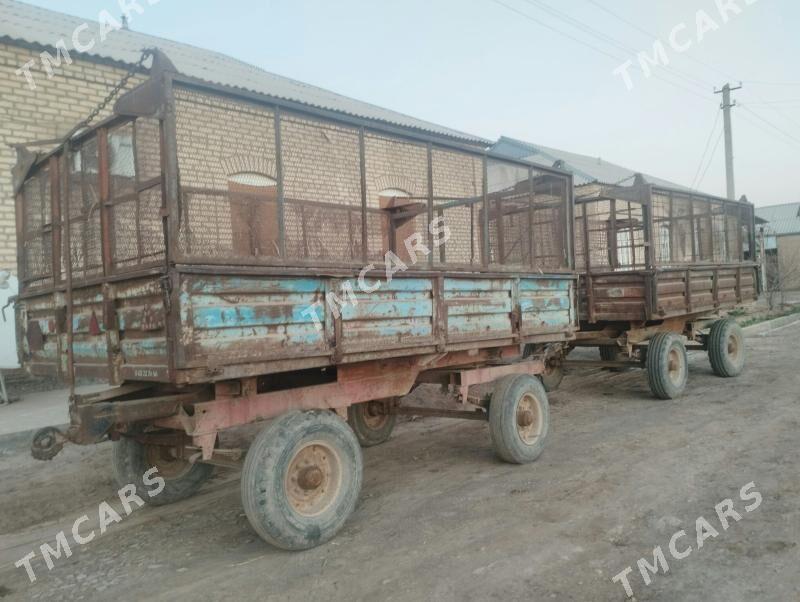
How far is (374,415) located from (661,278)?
4.27m

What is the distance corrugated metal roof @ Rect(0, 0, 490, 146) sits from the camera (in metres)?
8.51

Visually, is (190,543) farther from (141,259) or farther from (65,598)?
(141,259)

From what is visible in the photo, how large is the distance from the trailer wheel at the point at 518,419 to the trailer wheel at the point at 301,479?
1627mm

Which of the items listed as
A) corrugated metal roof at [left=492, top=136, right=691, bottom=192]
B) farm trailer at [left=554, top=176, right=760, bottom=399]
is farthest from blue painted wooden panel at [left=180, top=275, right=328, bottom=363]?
corrugated metal roof at [left=492, top=136, right=691, bottom=192]

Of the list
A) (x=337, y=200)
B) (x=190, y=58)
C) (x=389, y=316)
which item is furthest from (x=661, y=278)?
(x=190, y=58)

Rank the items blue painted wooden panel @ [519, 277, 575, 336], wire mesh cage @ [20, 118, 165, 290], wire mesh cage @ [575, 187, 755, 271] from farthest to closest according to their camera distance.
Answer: wire mesh cage @ [575, 187, 755, 271] → blue painted wooden panel @ [519, 277, 575, 336] → wire mesh cage @ [20, 118, 165, 290]

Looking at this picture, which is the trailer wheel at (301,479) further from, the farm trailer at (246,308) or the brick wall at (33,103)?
the brick wall at (33,103)

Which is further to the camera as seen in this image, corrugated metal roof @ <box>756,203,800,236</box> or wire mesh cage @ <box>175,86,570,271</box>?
corrugated metal roof @ <box>756,203,800,236</box>

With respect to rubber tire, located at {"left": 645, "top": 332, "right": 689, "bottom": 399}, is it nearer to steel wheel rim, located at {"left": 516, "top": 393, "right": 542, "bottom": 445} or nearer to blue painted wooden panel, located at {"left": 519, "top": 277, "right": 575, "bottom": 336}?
blue painted wooden panel, located at {"left": 519, "top": 277, "right": 575, "bottom": 336}

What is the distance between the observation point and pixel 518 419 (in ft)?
17.3

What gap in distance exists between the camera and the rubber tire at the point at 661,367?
25.1ft

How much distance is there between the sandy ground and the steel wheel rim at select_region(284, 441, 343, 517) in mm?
266

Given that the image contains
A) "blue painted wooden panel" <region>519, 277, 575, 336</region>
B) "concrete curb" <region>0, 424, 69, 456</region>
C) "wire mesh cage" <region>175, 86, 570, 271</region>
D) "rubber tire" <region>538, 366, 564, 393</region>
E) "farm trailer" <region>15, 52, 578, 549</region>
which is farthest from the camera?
"rubber tire" <region>538, 366, 564, 393</region>

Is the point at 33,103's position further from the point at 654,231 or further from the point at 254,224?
the point at 654,231
